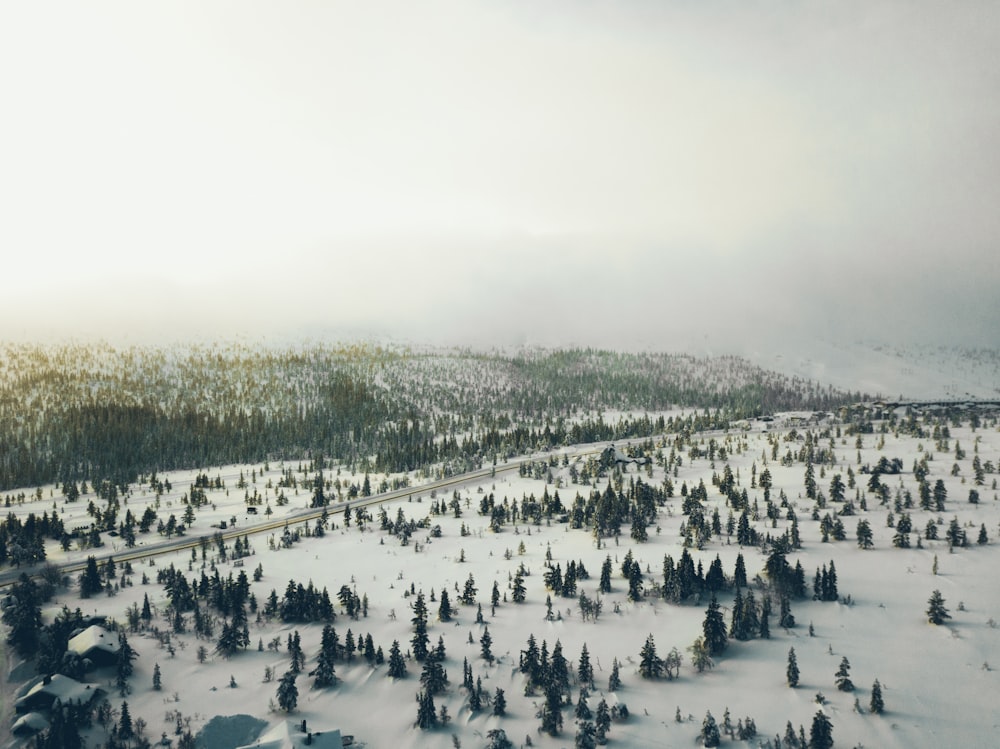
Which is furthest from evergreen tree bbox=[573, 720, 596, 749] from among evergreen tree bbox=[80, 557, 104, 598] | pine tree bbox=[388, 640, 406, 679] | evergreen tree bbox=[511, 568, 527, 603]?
evergreen tree bbox=[80, 557, 104, 598]

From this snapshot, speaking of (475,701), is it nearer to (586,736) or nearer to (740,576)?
(586,736)

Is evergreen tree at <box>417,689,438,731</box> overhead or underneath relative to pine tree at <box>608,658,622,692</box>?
underneath

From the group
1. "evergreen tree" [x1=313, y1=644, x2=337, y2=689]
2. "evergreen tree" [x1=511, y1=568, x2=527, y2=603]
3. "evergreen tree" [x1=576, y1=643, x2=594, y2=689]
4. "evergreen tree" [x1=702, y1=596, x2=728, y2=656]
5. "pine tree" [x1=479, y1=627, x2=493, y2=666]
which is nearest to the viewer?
"evergreen tree" [x1=576, y1=643, x2=594, y2=689]

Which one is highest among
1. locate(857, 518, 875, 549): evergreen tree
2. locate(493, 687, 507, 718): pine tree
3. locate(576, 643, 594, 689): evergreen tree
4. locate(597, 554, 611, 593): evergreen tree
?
locate(857, 518, 875, 549): evergreen tree

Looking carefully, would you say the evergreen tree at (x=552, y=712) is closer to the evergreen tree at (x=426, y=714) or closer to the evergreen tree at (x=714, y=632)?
the evergreen tree at (x=426, y=714)

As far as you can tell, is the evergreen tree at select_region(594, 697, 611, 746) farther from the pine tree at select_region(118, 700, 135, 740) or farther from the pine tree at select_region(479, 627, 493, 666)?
the pine tree at select_region(118, 700, 135, 740)

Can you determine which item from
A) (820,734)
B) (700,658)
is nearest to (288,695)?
(700,658)
